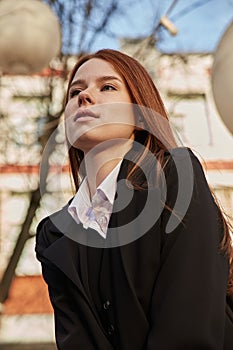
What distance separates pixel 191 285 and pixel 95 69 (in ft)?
1.25

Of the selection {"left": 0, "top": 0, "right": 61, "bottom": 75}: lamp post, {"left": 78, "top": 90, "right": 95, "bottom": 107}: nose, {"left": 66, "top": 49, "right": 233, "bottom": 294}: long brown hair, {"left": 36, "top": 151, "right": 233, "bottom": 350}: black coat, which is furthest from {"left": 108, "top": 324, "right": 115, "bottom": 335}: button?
{"left": 0, "top": 0, "right": 61, "bottom": 75}: lamp post

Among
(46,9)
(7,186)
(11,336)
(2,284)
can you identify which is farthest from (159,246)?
(11,336)

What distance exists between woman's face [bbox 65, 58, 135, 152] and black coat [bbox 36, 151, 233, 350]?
74 millimetres

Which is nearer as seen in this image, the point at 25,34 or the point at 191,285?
the point at 191,285

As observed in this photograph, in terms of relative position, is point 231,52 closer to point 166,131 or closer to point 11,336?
point 166,131

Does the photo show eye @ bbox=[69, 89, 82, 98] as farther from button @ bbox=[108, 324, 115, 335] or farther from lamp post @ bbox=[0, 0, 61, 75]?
lamp post @ bbox=[0, 0, 61, 75]

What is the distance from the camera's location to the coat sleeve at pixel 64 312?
71 centimetres

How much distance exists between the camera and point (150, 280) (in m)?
0.68

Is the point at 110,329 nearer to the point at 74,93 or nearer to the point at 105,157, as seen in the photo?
the point at 105,157

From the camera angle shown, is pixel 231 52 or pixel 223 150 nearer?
pixel 231 52

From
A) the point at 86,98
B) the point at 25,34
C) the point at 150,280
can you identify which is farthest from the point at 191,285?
the point at 25,34

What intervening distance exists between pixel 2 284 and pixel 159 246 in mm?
2861

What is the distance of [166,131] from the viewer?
839 mm

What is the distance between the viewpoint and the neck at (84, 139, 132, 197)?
810 millimetres
